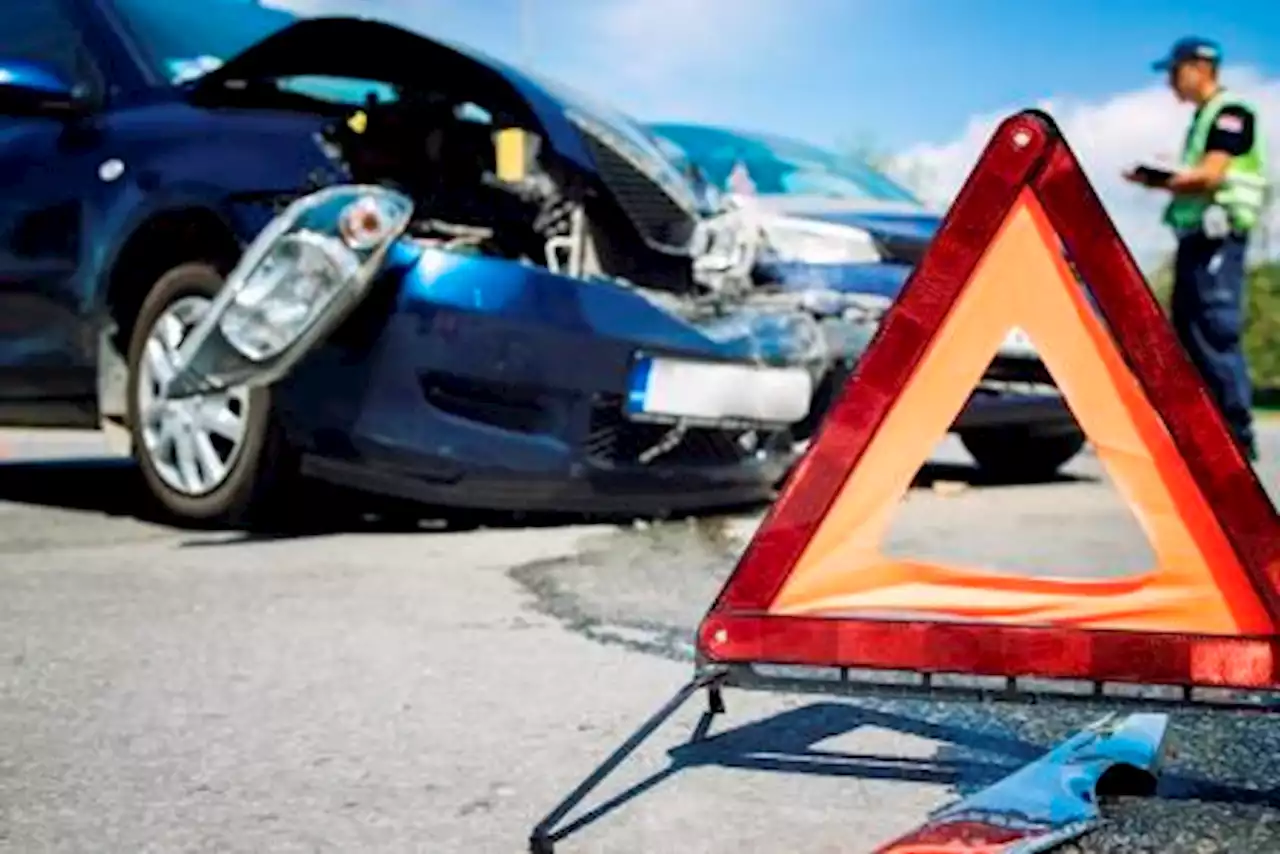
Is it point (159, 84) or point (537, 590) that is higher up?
point (159, 84)

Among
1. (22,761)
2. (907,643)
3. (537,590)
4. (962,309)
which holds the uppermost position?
(962,309)

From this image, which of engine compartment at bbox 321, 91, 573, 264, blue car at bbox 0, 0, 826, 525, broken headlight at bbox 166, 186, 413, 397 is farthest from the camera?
engine compartment at bbox 321, 91, 573, 264

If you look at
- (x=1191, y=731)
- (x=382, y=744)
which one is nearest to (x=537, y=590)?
(x=382, y=744)

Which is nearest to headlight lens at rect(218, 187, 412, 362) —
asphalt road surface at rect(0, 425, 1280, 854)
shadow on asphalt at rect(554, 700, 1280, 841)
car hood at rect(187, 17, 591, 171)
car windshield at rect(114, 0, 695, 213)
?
asphalt road surface at rect(0, 425, 1280, 854)

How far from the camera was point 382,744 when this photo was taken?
251 centimetres

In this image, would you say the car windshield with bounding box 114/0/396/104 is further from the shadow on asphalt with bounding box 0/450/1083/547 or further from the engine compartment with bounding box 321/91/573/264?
the shadow on asphalt with bounding box 0/450/1083/547

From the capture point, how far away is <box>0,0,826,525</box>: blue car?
14.6 feet

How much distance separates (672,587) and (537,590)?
0.29 meters

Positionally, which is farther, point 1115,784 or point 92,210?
point 92,210

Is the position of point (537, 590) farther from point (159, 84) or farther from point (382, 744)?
point (159, 84)

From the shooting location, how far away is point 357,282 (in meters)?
4.27

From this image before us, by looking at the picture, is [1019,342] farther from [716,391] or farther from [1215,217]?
[1215,217]

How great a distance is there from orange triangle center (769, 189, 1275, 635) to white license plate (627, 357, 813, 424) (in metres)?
2.42

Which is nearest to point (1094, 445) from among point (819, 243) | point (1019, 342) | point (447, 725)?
point (1019, 342)
